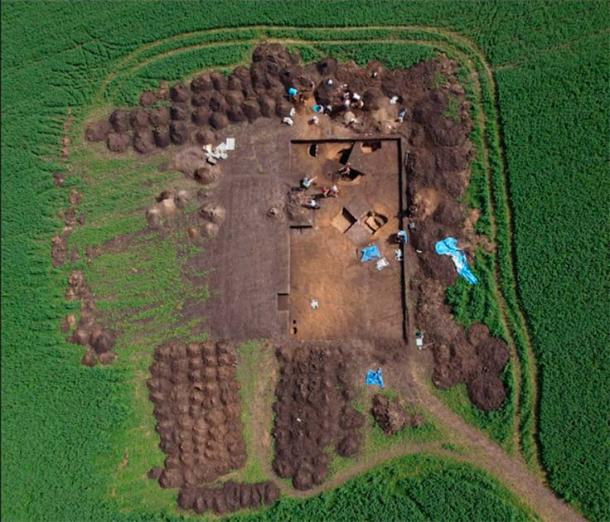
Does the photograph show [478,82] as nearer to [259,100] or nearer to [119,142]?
[259,100]

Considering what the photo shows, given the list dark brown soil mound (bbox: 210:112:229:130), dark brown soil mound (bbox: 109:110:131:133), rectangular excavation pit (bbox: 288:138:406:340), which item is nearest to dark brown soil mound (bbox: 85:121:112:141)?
dark brown soil mound (bbox: 109:110:131:133)

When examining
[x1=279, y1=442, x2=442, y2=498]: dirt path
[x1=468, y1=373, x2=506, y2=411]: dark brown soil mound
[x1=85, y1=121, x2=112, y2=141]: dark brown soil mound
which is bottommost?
[x1=279, y1=442, x2=442, y2=498]: dirt path

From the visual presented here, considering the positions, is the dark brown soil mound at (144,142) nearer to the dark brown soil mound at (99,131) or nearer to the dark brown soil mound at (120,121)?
the dark brown soil mound at (120,121)

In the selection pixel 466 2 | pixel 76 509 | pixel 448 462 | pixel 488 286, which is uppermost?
pixel 466 2

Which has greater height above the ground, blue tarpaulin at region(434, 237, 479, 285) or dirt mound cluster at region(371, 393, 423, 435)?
blue tarpaulin at region(434, 237, 479, 285)

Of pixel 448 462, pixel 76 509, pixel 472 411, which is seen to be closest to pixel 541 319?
pixel 472 411

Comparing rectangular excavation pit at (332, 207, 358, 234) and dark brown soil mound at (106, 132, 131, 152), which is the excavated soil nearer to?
dark brown soil mound at (106, 132, 131, 152)

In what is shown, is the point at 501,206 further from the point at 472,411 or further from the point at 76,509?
the point at 76,509
